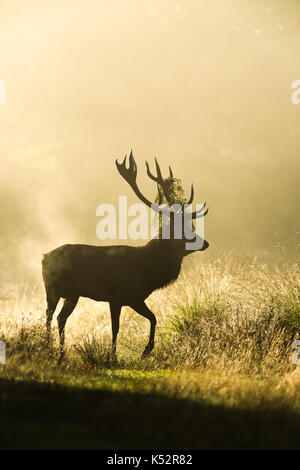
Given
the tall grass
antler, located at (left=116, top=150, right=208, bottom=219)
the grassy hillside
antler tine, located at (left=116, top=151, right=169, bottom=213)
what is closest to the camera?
the grassy hillside

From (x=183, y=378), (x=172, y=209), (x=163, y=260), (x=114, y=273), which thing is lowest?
(x=183, y=378)

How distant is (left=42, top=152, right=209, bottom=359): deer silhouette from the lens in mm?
7660

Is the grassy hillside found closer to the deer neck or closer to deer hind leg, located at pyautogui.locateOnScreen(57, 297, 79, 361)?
deer hind leg, located at pyautogui.locateOnScreen(57, 297, 79, 361)

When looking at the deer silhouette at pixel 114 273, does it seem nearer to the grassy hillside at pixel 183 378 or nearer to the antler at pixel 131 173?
the grassy hillside at pixel 183 378

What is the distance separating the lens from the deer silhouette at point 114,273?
7.66m

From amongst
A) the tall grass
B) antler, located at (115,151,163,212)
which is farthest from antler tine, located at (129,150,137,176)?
the tall grass

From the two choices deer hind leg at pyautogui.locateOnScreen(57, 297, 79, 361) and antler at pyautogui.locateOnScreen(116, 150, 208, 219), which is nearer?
deer hind leg at pyautogui.locateOnScreen(57, 297, 79, 361)

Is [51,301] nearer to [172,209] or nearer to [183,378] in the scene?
[172,209]

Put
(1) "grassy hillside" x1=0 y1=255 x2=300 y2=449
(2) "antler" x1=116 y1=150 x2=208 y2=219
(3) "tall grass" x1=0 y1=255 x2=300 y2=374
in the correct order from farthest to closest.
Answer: (2) "antler" x1=116 y1=150 x2=208 y2=219, (3) "tall grass" x1=0 y1=255 x2=300 y2=374, (1) "grassy hillside" x1=0 y1=255 x2=300 y2=449

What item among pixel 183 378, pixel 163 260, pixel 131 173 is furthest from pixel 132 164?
pixel 183 378

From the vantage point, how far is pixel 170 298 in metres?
10.4

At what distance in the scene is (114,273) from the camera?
7.70m

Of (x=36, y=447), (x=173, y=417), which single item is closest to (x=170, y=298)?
(x=173, y=417)

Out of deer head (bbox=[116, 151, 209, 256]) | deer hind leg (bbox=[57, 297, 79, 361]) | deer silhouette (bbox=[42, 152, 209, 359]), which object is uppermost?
deer head (bbox=[116, 151, 209, 256])
